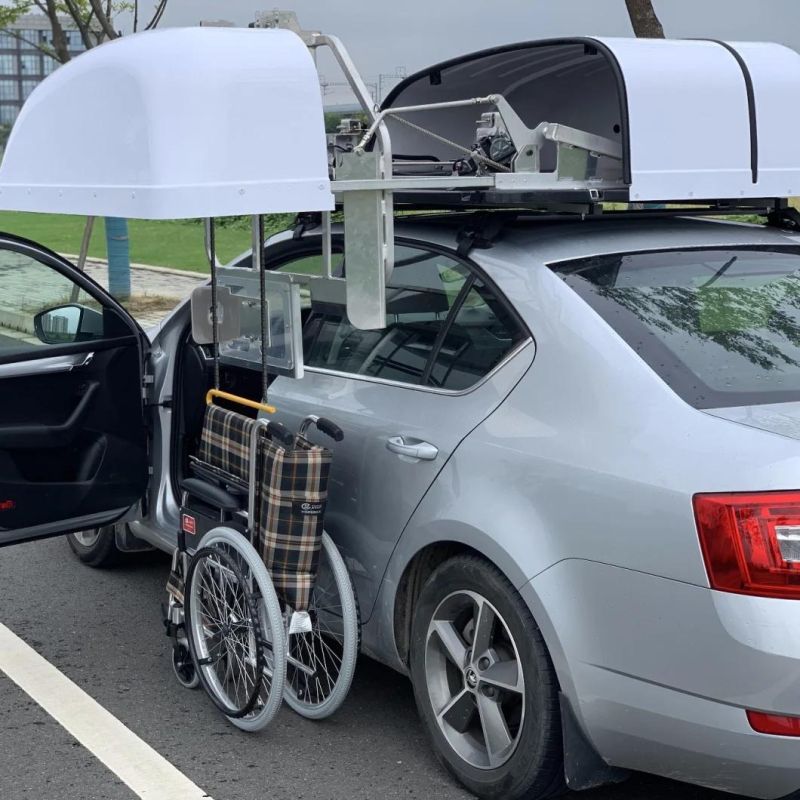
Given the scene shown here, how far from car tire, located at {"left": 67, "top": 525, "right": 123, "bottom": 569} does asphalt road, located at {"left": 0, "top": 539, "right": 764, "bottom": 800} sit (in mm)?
463

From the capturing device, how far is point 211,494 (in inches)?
157

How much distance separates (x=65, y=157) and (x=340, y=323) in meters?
1.07

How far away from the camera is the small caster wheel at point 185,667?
4.23 metres

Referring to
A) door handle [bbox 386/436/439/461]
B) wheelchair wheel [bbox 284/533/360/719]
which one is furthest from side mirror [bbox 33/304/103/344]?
door handle [bbox 386/436/439/461]

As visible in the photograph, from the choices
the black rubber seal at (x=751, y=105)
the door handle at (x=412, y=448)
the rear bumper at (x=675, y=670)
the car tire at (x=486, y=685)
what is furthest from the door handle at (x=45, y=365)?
the black rubber seal at (x=751, y=105)

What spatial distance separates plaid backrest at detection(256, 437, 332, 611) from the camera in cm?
363

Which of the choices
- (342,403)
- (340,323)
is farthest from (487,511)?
(340,323)

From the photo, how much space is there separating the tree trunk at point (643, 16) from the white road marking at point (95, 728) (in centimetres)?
731

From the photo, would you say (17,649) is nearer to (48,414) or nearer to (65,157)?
(48,414)

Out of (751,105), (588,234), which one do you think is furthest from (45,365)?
(751,105)

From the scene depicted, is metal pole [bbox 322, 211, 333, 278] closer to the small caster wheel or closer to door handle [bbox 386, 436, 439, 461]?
door handle [bbox 386, 436, 439, 461]

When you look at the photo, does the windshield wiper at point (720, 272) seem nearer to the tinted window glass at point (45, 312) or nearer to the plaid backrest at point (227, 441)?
the plaid backrest at point (227, 441)

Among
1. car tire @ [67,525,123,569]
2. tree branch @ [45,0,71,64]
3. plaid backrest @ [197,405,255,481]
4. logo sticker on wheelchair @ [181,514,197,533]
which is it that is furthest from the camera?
tree branch @ [45,0,71,64]

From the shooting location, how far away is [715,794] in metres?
3.50
